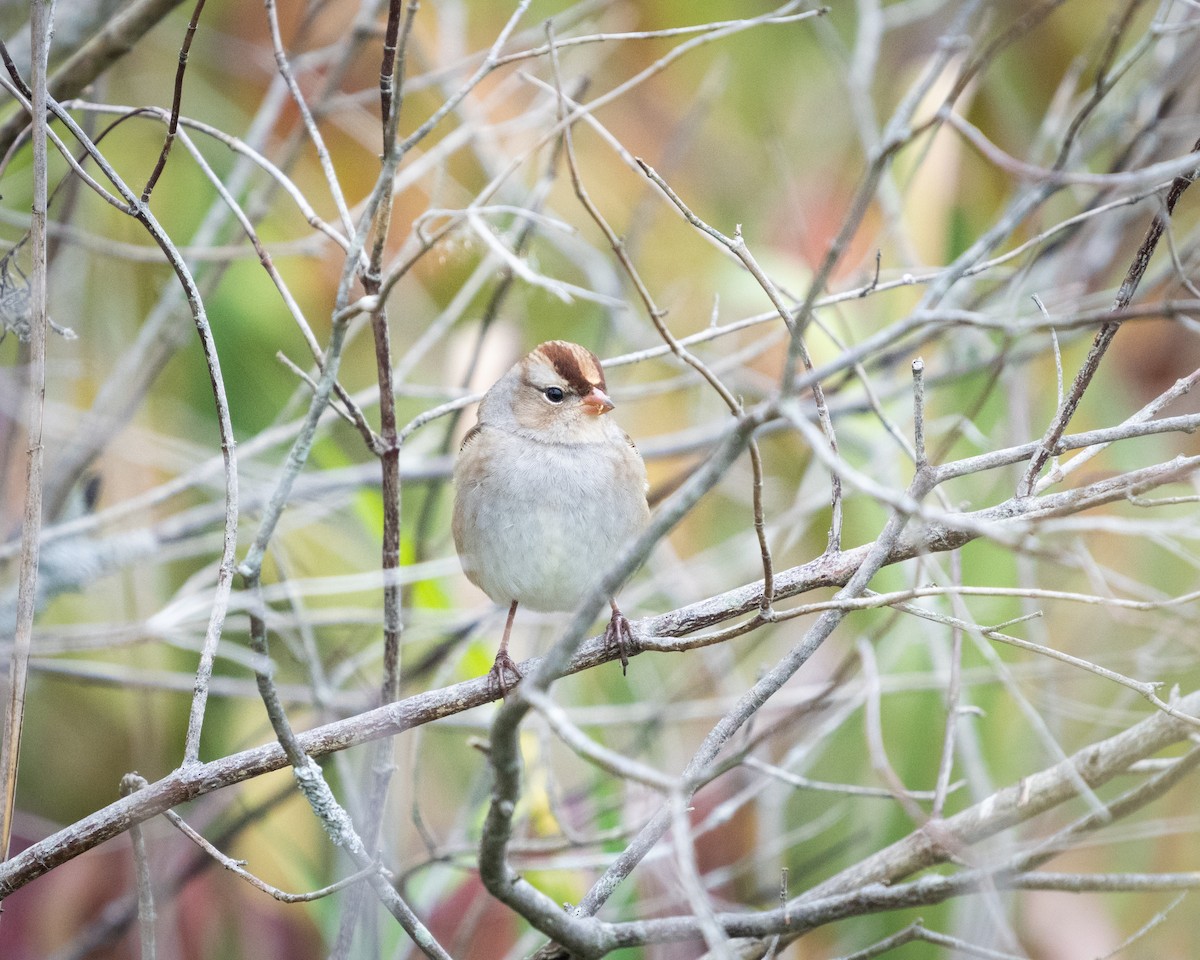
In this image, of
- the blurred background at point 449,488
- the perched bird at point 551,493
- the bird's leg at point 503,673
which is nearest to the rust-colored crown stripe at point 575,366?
the perched bird at point 551,493

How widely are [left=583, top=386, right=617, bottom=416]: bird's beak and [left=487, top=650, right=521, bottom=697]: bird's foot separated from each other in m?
0.61

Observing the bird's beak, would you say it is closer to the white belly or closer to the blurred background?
the white belly

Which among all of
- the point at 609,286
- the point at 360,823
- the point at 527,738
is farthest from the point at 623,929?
the point at 609,286

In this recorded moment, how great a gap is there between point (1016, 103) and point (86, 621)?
3.82 m

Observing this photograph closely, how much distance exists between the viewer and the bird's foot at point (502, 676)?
1.94 m

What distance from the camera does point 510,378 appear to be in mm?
2902

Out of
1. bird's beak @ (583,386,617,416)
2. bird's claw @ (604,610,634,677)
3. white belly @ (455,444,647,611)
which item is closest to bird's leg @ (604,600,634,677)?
bird's claw @ (604,610,634,677)

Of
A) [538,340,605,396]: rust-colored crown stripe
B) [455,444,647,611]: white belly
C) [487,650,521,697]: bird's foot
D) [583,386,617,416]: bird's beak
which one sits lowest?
[487,650,521,697]: bird's foot

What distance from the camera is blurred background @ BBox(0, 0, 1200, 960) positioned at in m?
2.58

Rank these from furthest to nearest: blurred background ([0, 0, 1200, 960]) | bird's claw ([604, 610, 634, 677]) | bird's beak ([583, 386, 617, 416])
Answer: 1. bird's beak ([583, 386, 617, 416])
2. blurred background ([0, 0, 1200, 960])
3. bird's claw ([604, 610, 634, 677])

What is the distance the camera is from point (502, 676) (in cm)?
215

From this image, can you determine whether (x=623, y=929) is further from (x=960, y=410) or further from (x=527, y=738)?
(x=960, y=410)

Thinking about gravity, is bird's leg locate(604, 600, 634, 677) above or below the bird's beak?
below

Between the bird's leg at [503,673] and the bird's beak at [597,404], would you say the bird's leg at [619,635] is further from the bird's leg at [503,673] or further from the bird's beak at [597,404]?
the bird's beak at [597,404]
